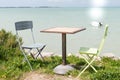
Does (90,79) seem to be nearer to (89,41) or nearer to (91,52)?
(91,52)

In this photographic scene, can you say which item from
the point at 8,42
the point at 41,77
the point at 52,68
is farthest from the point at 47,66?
the point at 8,42

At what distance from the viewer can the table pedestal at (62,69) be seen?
23.0ft

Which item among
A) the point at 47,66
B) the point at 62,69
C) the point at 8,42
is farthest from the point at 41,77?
the point at 8,42

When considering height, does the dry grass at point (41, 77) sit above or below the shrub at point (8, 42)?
below

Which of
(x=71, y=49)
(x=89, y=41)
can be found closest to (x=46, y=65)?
(x=71, y=49)

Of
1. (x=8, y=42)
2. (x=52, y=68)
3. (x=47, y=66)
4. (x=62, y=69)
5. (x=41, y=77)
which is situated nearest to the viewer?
(x=41, y=77)

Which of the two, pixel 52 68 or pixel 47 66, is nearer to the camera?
pixel 52 68

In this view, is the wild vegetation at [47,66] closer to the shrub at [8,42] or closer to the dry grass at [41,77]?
the dry grass at [41,77]

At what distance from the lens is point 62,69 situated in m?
7.09

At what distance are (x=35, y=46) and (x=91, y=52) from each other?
136cm

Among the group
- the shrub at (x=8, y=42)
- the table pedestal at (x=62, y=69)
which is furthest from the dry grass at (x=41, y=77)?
the shrub at (x=8, y=42)

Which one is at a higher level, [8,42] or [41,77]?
[8,42]

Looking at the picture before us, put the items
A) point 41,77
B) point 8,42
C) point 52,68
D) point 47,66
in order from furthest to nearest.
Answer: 1. point 8,42
2. point 47,66
3. point 52,68
4. point 41,77

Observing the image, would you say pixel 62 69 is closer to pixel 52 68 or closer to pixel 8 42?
pixel 52 68
